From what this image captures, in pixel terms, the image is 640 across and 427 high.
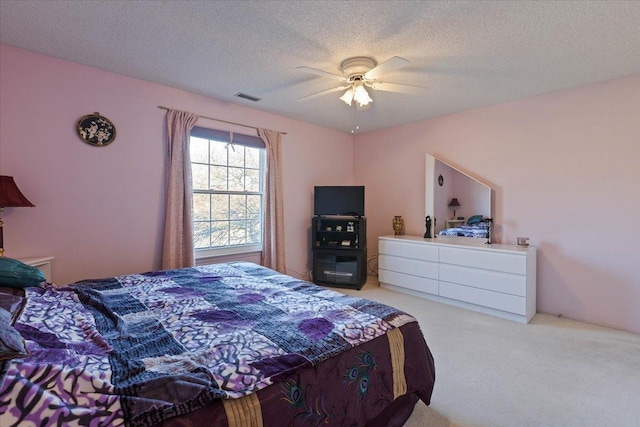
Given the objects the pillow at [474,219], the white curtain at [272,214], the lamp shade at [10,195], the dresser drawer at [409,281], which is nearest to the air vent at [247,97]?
the white curtain at [272,214]

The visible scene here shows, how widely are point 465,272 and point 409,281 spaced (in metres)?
0.72

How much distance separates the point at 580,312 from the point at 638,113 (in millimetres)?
1947

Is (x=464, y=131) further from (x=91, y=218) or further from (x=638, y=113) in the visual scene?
(x=91, y=218)

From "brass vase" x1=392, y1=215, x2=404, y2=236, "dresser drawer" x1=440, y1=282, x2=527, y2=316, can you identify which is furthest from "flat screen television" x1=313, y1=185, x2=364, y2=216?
"dresser drawer" x1=440, y1=282, x2=527, y2=316

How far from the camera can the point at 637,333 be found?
2732 mm

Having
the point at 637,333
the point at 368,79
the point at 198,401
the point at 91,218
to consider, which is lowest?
the point at 637,333

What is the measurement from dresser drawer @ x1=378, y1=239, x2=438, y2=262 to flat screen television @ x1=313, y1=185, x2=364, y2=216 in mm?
606

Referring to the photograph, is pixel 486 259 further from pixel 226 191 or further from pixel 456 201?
pixel 226 191

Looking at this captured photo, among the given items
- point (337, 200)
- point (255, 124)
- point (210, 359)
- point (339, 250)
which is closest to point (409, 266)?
point (339, 250)

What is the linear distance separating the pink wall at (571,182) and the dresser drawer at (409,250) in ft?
2.79

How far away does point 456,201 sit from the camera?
12.8 ft

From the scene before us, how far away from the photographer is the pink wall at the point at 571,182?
2787mm

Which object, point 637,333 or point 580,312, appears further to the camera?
point 580,312

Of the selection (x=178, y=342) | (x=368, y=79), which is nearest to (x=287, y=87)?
(x=368, y=79)
